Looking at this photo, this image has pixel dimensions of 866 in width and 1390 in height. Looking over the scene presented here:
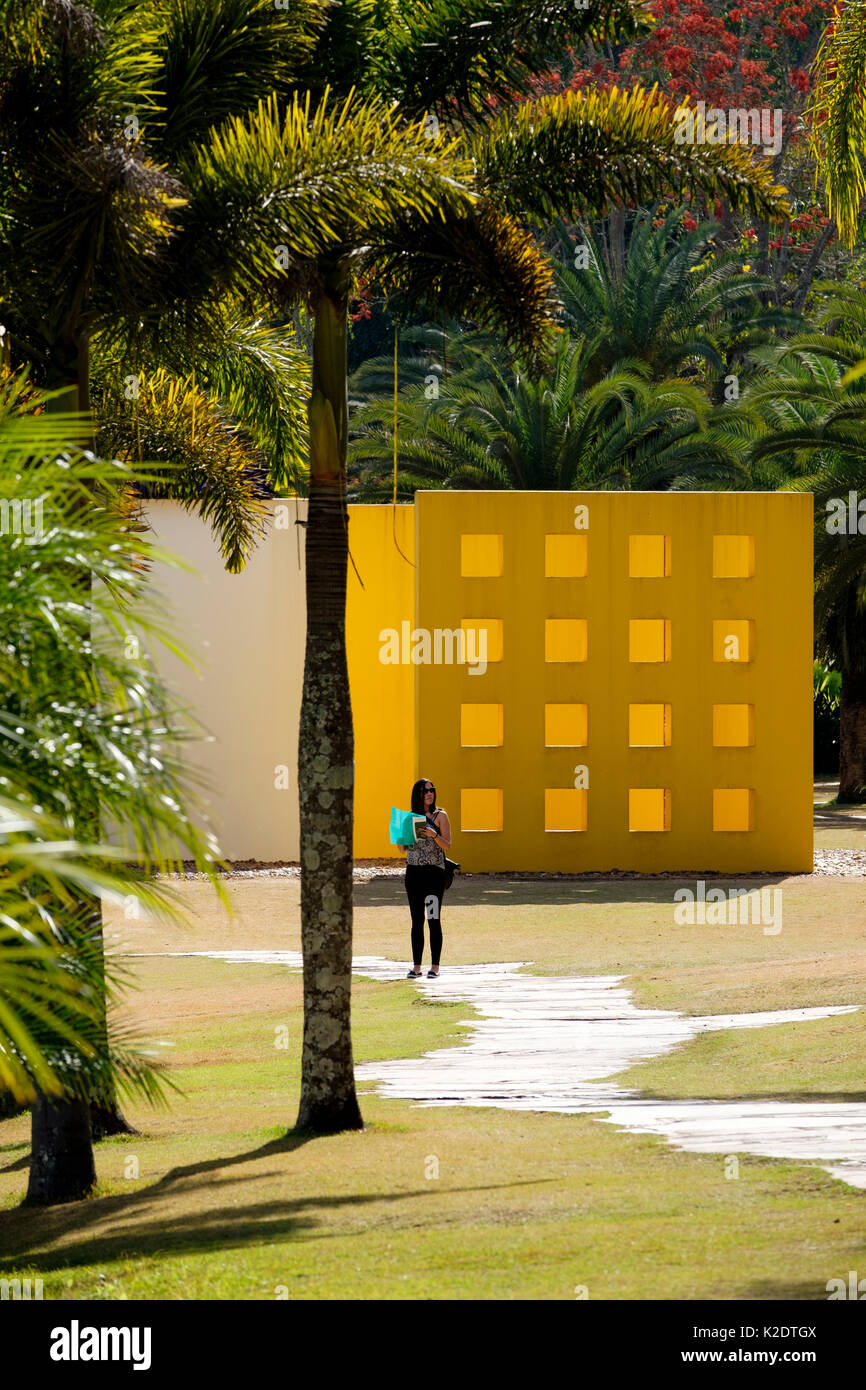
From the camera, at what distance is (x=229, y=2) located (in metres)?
9.36

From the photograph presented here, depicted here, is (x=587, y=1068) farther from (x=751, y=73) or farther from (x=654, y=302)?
(x=751, y=73)

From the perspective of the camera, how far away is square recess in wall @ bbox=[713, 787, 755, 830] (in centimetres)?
2473

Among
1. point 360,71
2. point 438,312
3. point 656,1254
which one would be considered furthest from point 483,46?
point 656,1254

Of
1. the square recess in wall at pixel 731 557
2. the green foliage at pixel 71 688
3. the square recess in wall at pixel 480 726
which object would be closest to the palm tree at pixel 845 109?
the green foliage at pixel 71 688

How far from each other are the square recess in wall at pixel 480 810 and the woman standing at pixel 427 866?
836 centimetres

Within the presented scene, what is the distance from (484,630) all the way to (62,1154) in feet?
50.6

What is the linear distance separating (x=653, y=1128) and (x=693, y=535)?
15.7m

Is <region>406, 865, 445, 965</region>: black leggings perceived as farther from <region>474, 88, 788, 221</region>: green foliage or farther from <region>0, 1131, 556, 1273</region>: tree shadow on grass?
<region>474, 88, 788, 221</region>: green foliage

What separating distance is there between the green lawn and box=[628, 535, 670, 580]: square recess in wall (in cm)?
891

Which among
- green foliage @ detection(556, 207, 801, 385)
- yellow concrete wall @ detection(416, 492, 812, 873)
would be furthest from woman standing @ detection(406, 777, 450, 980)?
green foliage @ detection(556, 207, 801, 385)

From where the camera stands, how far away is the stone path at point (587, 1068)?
8969 mm

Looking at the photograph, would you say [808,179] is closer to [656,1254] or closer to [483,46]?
[483,46]

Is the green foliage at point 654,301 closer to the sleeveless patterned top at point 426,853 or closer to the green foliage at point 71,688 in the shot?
the sleeveless patterned top at point 426,853
